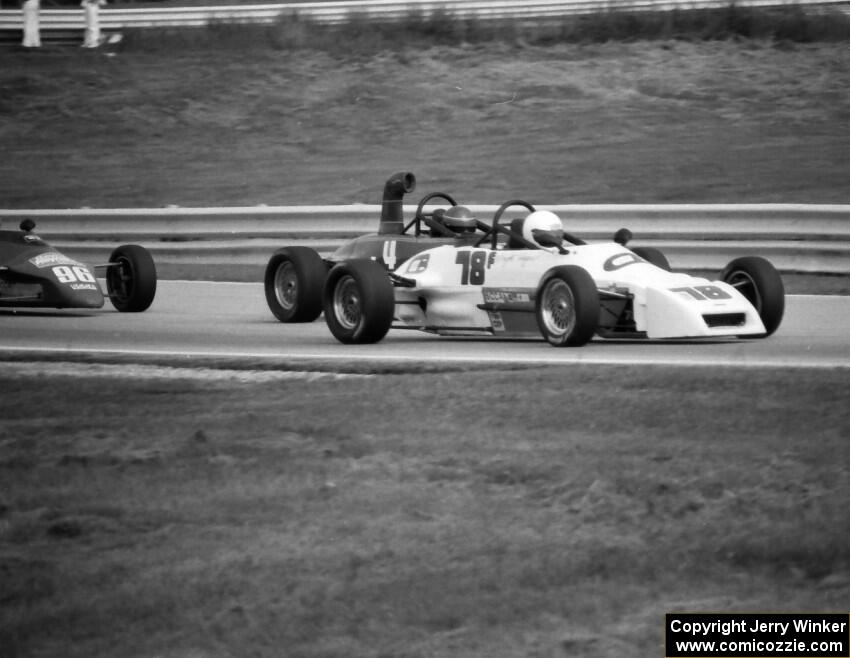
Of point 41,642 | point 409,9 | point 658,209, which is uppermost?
point 409,9

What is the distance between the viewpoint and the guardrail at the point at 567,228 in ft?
42.5

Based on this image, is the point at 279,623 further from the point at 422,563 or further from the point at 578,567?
the point at 578,567

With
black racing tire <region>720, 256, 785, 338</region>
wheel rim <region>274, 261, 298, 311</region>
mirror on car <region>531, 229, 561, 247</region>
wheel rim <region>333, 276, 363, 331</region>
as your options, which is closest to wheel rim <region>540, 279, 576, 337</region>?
mirror on car <region>531, 229, 561, 247</region>

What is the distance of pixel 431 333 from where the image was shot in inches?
468

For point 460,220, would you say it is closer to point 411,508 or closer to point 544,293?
point 544,293

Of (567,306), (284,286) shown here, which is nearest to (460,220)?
(284,286)

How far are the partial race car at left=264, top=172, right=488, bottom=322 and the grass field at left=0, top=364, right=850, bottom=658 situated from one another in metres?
3.83

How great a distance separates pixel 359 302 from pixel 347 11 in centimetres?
1482

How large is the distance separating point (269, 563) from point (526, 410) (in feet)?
8.07

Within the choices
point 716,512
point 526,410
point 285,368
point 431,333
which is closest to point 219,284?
point 431,333

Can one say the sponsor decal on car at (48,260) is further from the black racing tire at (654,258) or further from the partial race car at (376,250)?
the black racing tire at (654,258)

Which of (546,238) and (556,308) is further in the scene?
(546,238)

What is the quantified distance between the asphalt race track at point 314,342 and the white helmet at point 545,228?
0.68 meters

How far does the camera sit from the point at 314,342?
10.7 meters
